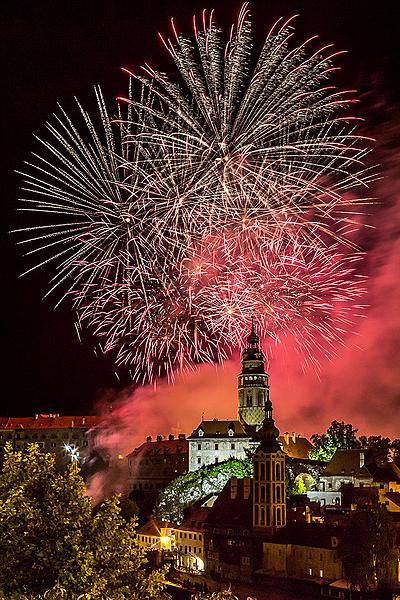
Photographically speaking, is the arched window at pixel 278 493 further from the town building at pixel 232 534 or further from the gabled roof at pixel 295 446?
the gabled roof at pixel 295 446

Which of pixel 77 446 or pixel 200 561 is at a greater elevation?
pixel 77 446

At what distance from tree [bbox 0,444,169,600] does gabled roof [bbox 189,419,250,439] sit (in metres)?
65.3

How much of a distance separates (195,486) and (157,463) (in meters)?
21.4

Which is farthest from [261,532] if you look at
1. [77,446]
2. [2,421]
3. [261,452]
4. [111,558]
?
[2,421]

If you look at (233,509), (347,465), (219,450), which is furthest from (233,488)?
(219,450)

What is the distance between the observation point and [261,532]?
56.7 metres

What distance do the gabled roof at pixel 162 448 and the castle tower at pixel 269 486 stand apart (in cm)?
3369

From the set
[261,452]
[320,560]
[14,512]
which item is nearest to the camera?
[14,512]

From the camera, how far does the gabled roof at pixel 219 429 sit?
85.0m

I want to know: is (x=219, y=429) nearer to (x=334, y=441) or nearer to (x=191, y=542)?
(x=334, y=441)

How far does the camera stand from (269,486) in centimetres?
5897

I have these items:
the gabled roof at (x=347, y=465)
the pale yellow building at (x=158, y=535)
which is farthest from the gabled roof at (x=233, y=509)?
the gabled roof at (x=347, y=465)

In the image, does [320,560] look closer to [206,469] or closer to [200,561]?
[200,561]

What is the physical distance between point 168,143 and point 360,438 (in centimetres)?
6434
